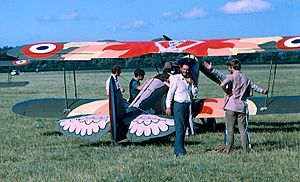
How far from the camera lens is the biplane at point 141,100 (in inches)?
407

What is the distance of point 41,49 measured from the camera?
1293 centimetres

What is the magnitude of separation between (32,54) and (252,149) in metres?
5.14

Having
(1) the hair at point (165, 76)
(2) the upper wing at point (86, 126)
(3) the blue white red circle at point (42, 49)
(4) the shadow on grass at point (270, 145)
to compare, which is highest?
(3) the blue white red circle at point (42, 49)

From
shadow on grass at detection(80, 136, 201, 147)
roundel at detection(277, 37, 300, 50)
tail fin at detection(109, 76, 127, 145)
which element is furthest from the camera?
roundel at detection(277, 37, 300, 50)

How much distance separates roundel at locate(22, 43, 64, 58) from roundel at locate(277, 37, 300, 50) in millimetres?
4484

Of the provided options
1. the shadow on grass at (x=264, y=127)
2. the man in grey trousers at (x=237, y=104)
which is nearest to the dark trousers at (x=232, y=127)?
the man in grey trousers at (x=237, y=104)

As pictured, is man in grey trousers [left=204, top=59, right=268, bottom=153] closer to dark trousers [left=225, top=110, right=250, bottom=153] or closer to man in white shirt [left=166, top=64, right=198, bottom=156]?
dark trousers [left=225, top=110, right=250, bottom=153]

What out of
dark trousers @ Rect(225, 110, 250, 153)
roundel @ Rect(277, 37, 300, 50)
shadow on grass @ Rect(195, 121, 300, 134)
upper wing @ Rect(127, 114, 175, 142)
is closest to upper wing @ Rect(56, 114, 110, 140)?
upper wing @ Rect(127, 114, 175, 142)

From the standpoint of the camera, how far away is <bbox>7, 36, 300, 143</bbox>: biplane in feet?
33.9

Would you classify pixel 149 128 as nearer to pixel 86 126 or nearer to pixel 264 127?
pixel 86 126

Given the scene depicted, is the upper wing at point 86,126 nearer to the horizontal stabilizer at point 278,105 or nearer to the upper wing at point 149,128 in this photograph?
the upper wing at point 149,128

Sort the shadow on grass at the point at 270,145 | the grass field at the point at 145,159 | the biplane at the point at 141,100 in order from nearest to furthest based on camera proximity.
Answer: the grass field at the point at 145,159, the shadow on grass at the point at 270,145, the biplane at the point at 141,100

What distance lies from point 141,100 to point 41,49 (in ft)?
9.30

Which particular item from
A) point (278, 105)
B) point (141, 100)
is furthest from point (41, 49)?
point (278, 105)
